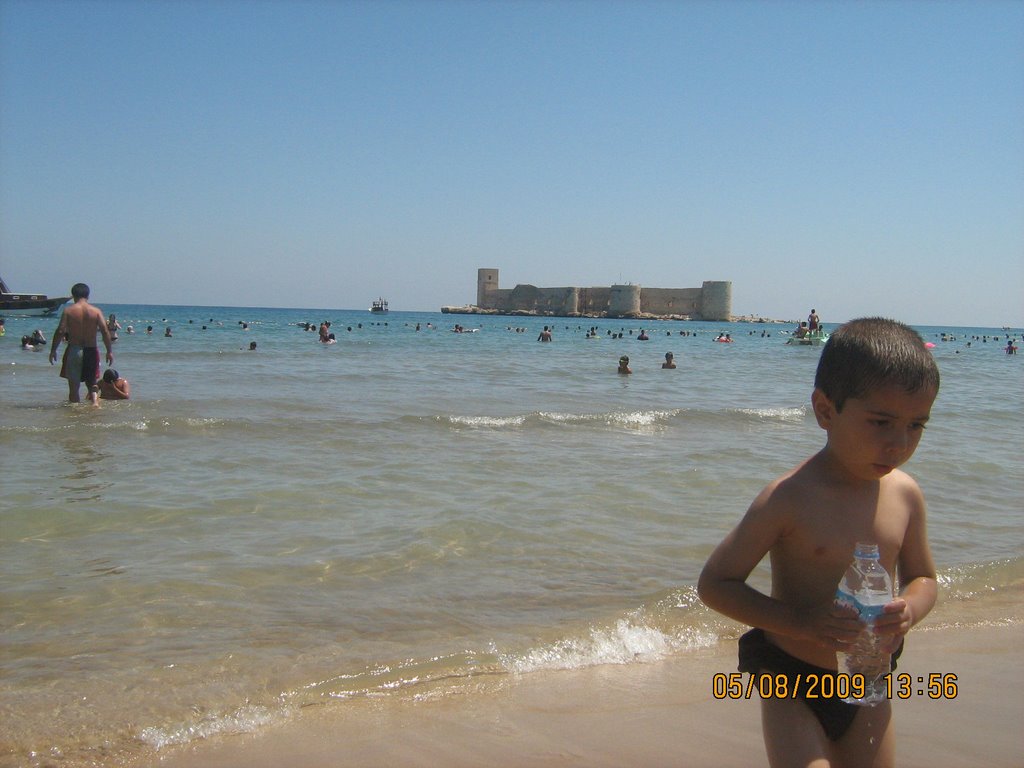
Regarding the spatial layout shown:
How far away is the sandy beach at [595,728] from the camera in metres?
2.83

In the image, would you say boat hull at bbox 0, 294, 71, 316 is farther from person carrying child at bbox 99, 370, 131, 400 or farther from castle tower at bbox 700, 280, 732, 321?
castle tower at bbox 700, 280, 732, 321

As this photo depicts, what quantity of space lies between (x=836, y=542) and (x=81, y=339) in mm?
11556

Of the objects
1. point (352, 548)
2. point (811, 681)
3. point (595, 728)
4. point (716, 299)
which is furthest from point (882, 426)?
point (716, 299)

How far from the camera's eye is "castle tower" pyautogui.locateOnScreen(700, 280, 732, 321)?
110 m

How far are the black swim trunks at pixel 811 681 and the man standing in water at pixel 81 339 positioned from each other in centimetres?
1057

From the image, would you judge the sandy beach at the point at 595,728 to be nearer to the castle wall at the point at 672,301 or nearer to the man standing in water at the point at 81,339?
the man standing in water at the point at 81,339

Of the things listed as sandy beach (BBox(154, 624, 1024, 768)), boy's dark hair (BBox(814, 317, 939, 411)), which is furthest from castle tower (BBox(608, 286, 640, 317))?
boy's dark hair (BBox(814, 317, 939, 411))

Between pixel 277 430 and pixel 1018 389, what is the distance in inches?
730

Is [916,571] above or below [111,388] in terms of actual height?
above

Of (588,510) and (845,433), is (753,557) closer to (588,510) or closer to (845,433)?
(845,433)

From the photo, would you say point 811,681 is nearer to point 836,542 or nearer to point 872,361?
point 836,542

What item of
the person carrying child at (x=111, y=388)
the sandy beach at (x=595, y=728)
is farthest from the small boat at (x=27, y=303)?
the sandy beach at (x=595, y=728)

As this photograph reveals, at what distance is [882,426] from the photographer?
6.58 ft

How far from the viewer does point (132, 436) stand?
9.55m
